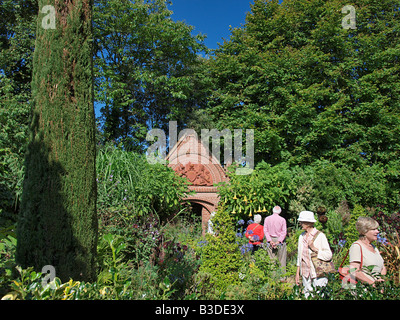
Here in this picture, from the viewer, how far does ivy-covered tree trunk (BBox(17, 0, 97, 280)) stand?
340 cm

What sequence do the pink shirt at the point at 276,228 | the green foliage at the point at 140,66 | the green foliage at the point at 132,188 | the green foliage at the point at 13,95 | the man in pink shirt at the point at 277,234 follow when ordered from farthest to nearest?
1. the green foliage at the point at 140,66
2. the green foliage at the point at 13,95
3. the pink shirt at the point at 276,228
4. the man in pink shirt at the point at 277,234
5. the green foliage at the point at 132,188

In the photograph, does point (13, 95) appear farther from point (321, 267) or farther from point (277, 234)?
point (321, 267)

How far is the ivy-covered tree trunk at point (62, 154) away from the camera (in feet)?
11.2

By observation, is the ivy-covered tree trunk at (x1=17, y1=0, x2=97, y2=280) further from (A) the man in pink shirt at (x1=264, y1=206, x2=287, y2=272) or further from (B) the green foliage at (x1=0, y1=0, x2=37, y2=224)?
(A) the man in pink shirt at (x1=264, y1=206, x2=287, y2=272)

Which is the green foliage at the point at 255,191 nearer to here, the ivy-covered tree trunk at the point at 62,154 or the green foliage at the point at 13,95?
the ivy-covered tree trunk at the point at 62,154

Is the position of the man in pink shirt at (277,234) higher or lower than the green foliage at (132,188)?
lower

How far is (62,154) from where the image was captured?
3537 millimetres

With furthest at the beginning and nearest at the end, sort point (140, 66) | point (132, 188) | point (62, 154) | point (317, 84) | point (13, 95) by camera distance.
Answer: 1. point (140, 66)
2. point (317, 84)
3. point (13, 95)
4. point (132, 188)
5. point (62, 154)

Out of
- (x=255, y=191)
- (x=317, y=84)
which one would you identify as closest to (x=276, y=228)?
(x=255, y=191)

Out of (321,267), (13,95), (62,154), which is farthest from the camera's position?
(13,95)

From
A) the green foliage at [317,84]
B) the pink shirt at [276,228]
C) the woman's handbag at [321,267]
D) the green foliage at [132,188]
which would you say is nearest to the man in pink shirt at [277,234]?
the pink shirt at [276,228]

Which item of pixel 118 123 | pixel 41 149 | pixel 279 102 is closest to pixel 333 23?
pixel 279 102

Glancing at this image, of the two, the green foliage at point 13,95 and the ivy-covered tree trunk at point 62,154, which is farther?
the green foliage at point 13,95
